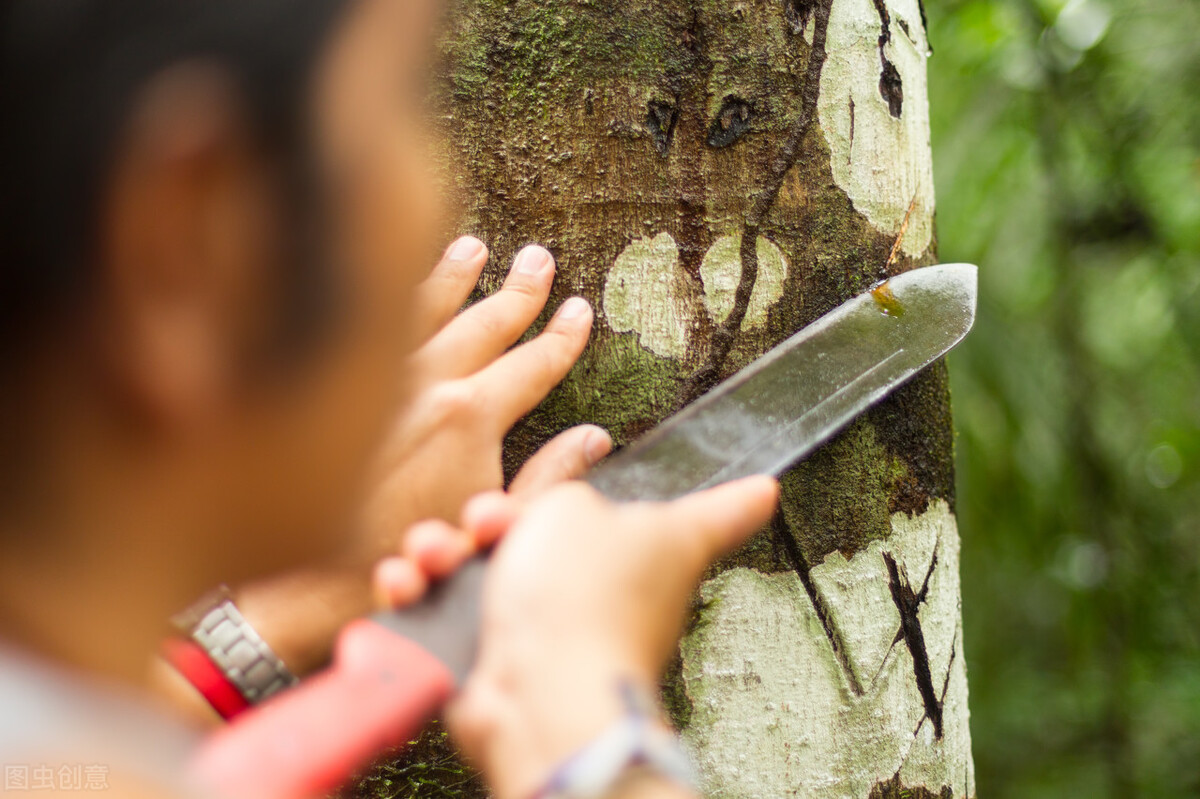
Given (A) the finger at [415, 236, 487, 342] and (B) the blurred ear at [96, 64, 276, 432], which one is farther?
(A) the finger at [415, 236, 487, 342]

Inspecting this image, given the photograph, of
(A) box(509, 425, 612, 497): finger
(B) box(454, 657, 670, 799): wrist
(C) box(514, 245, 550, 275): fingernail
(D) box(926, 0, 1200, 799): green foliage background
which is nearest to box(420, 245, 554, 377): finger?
(C) box(514, 245, 550, 275): fingernail

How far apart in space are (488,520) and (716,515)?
0.17m

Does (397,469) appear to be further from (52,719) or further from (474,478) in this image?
(52,719)

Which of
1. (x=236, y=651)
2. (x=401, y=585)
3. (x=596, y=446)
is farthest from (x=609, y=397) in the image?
(x=236, y=651)

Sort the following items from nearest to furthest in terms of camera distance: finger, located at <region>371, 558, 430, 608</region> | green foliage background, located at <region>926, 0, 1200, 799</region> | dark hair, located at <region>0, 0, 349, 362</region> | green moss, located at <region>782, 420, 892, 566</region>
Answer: dark hair, located at <region>0, 0, 349, 362</region>
finger, located at <region>371, 558, 430, 608</region>
green moss, located at <region>782, 420, 892, 566</region>
green foliage background, located at <region>926, 0, 1200, 799</region>

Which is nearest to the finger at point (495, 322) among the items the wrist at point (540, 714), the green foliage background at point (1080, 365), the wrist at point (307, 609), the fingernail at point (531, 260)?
the fingernail at point (531, 260)

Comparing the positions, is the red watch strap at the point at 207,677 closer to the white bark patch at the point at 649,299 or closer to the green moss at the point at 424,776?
the green moss at the point at 424,776

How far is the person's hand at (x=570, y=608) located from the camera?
51 cm

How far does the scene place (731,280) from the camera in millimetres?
815

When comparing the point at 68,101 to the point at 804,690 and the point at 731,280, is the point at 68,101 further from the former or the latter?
the point at 804,690

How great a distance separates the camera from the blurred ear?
46cm

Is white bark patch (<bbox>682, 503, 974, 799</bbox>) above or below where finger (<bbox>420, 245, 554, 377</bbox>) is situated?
below

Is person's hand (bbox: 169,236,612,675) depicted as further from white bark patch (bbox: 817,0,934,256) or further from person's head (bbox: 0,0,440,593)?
white bark patch (bbox: 817,0,934,256)

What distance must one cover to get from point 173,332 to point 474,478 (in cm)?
31
